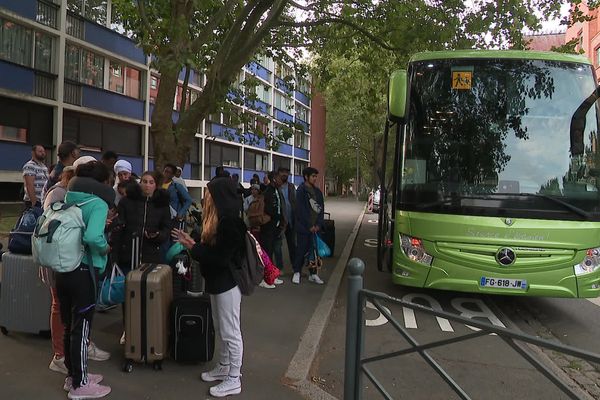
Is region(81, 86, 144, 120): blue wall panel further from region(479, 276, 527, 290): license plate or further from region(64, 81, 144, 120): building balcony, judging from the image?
region(479, 276, 527, 290): license plate

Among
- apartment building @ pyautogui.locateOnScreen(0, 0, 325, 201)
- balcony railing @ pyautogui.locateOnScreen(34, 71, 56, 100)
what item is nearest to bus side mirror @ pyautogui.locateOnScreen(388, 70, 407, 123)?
apartment building @ pyautogui.locateOnScreen(0, 0, 325, 201)

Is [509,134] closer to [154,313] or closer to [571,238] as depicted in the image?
[571,238]

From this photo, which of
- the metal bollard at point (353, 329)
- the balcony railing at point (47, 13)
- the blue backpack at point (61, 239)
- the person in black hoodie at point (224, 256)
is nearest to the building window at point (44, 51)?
the balcony railing at point (47, 13)

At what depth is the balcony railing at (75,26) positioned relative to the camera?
64.3 ft

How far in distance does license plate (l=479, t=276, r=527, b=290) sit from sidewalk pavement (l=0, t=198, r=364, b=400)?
6.27 ft

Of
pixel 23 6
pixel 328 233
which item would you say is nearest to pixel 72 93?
pixel 23 6

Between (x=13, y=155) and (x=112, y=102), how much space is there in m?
5.86

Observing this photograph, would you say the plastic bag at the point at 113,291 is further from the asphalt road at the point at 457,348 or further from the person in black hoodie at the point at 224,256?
the asphalt road at the point at 457,348

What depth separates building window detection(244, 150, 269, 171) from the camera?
38969 mm

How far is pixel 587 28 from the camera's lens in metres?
34.9

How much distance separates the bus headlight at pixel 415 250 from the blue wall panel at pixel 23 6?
54.8ft

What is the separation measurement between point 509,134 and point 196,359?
4641 millimetres

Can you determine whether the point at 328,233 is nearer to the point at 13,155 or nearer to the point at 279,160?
the point at 13,155

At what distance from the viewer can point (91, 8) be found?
21.1 m
